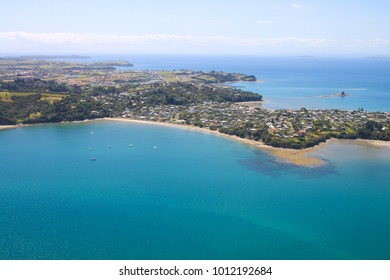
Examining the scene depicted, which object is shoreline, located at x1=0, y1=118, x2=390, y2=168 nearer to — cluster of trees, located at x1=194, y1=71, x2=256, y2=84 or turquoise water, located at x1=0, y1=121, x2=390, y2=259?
turquoise water, located at x1=0, y1=121, x2=390, y2=259

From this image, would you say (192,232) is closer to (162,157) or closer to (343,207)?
(343,207)

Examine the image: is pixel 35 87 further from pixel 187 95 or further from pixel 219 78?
pixel 219 78

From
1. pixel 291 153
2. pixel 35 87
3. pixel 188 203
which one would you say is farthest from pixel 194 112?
pixel 35 87

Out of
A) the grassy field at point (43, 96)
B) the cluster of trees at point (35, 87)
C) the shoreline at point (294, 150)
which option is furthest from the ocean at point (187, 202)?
the cluster of trees at point (35, 87)

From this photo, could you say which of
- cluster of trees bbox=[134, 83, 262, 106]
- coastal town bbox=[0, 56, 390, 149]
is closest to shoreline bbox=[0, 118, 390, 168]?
coastal town bbox=[0, 56, 390, 149]

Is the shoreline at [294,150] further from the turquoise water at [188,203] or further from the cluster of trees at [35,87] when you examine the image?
the cluster of trees at [35,87]
